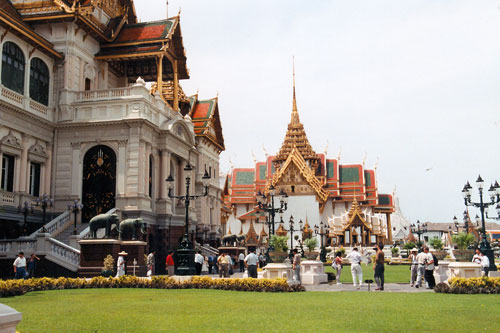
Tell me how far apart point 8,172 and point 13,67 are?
557 cm

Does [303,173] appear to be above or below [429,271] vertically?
above

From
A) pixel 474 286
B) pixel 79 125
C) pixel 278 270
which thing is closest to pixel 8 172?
pixel 79 125

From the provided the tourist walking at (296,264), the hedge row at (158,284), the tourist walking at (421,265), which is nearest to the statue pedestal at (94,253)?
the hedge row at (158,284)

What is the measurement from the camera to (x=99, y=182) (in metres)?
30.5

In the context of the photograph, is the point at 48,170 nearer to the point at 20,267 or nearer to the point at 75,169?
the point at 75,169

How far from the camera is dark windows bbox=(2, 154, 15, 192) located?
1067 inches

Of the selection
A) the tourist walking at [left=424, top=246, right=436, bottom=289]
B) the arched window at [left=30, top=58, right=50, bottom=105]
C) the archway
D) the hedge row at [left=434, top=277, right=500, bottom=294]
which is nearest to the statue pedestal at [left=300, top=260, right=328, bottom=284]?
the tourist walking at [left=424, top=246, right=436, bottom=289]

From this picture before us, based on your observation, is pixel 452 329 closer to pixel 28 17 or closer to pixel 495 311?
pixel 495 311

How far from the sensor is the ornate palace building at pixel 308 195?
70750 millimetres

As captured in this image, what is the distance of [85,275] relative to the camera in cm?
2214

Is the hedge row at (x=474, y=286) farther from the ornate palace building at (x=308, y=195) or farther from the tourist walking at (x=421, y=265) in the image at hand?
the ornate palace building at (x=308, y=195)

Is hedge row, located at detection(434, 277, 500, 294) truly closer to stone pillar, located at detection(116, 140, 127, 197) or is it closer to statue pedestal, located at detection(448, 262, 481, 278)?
statue pedestal, located at detection(448, 262, 481, 278)

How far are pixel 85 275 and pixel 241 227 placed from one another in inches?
2156

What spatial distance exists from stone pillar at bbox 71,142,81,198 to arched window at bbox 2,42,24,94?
13.9 feet
